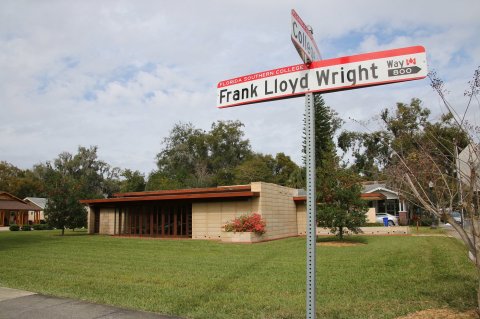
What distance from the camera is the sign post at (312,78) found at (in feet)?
10.6

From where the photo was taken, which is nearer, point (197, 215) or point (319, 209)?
point (319, 209)

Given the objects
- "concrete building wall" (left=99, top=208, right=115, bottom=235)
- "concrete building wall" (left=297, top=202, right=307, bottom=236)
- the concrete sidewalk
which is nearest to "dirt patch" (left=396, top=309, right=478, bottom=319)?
the concrete sidewalk

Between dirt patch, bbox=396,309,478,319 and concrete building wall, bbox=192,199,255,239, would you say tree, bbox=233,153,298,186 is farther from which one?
dirt patch, bbox=396,309,478,319

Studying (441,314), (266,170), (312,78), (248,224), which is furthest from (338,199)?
(266,170)

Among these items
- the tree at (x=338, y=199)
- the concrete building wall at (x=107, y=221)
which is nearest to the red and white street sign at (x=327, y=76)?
the tree at (x=338, y=199)

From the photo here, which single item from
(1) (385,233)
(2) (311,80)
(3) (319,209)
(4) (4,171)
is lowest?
(1) (385,233)

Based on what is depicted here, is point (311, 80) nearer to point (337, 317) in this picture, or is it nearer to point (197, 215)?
point (337, 317)

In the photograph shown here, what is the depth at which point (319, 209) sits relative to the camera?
23734 mm

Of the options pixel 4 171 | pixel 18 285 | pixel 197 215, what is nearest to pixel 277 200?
pixel 197 215

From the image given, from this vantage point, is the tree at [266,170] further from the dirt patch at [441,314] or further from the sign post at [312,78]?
the sign post at [312,78]

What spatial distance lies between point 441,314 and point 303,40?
4.83 metres

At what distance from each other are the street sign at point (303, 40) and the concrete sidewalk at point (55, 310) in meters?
4.55

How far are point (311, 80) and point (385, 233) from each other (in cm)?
2919

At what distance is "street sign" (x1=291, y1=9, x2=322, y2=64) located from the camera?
334 centimetres
